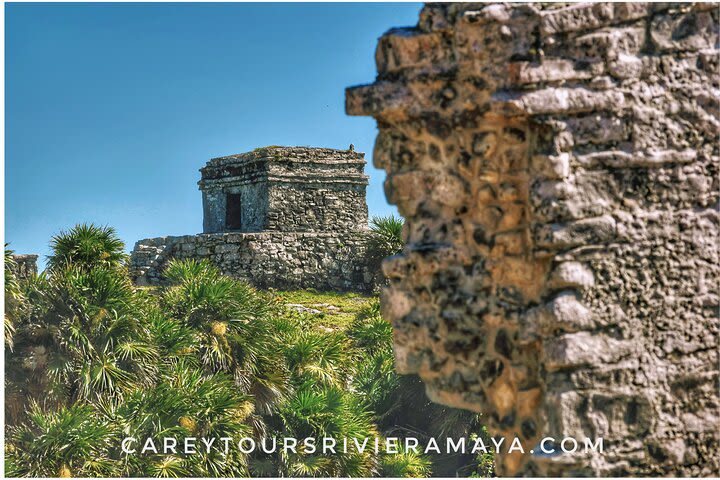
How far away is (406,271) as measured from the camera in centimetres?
352

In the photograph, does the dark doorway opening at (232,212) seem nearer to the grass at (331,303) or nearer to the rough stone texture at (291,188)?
the rough stone texture at (291,188)

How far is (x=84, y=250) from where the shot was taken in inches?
472

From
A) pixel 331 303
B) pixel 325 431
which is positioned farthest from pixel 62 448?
pixel 331 303

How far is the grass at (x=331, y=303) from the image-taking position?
16.1m

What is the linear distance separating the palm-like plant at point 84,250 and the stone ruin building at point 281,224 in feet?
20.5

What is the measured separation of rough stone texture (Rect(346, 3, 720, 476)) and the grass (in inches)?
475

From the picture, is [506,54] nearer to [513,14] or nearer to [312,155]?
[513,14]

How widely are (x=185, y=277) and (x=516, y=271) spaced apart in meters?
9.91

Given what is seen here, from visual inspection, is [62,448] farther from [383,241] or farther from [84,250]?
[383,241]

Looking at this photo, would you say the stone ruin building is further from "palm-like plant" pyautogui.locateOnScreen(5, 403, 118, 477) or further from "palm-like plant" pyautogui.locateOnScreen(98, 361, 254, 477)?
"palm-like plant" pyautogui.locateOnScreen(5, 403, 118, 477)

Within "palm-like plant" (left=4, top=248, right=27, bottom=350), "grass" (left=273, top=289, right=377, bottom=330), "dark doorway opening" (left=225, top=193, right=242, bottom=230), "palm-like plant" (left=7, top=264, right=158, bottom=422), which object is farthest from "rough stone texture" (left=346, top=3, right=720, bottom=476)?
"dark doorway opening" (left=225, top=193, right=242, bottom=230)

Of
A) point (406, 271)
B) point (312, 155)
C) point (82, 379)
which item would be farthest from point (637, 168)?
point (312, 155)

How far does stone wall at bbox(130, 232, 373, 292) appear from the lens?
1850cm

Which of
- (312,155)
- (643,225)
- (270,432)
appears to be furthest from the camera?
(312,155)
